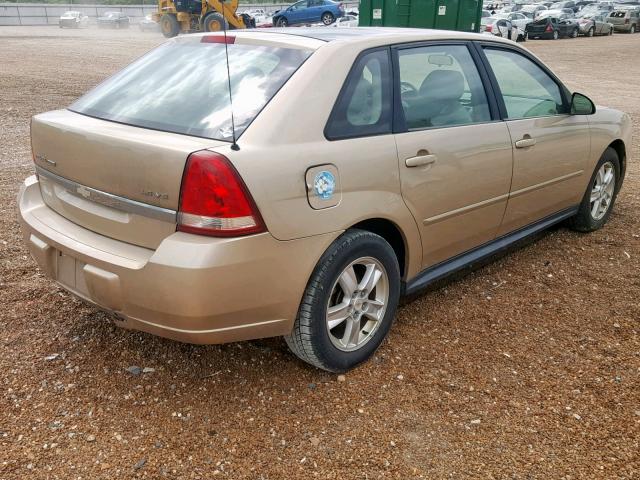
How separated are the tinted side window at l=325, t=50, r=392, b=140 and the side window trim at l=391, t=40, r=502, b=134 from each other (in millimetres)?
42

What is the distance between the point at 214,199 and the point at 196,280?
1.06 feet

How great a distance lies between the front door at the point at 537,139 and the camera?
12.4ft

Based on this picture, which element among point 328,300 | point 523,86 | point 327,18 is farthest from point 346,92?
point 327,18

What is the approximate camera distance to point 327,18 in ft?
111

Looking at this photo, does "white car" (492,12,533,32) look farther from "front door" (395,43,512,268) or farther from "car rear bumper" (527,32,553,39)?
"front door" (395,43,512,268)

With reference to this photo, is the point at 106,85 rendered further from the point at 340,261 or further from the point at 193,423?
the point at 193,423

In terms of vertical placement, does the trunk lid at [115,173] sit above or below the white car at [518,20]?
above

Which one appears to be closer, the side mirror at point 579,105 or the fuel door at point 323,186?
the fuel door at point 323,186

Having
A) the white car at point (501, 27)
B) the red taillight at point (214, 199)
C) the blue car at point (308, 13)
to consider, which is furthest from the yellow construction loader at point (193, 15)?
the red taillight at point (214, 199)

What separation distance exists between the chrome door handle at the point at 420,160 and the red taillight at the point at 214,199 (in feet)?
3.14

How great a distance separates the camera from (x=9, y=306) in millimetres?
3553

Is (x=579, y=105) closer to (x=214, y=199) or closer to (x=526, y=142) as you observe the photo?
(x=526, y=142)

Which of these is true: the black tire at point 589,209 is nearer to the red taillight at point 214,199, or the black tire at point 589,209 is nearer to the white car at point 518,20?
the red taillight at point 214,199

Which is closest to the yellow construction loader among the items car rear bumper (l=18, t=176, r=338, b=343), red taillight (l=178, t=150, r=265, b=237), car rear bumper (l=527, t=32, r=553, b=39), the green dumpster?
the green dumpster
